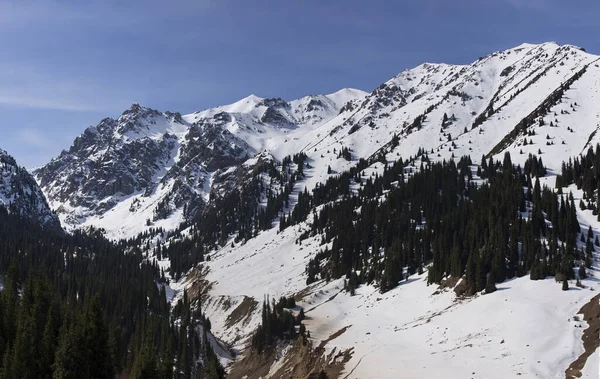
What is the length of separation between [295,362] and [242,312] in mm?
51841

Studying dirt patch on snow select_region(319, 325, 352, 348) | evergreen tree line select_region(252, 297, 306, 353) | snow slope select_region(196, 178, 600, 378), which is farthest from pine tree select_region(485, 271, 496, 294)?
evergreen tree line select_region(252, 297, 306, 353)

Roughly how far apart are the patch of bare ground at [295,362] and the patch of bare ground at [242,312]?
25.9 metres

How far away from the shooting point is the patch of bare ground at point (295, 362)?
253 feet

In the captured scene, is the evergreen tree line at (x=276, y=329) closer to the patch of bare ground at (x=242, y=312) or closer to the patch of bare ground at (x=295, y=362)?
the patch of bare ground at (x=295, y=362)

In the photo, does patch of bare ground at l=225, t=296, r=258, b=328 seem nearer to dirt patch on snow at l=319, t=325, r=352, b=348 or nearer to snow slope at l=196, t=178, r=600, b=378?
snow slope at l=196, t=178, r=600, b=378

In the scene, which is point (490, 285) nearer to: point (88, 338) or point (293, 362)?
point (293, 362)

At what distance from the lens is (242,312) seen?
13700 centimetres

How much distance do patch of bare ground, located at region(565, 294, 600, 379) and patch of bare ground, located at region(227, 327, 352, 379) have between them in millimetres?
30910

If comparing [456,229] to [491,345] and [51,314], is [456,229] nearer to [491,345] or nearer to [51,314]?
[491,345]

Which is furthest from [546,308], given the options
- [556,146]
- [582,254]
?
[556,146]

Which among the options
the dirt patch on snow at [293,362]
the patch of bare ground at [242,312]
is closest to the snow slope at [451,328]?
the dirt patch on snow at [293,362]

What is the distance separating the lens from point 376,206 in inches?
6722

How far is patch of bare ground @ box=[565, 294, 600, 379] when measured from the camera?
50.4m

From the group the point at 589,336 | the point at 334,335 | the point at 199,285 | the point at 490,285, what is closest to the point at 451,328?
the point at 490,285
